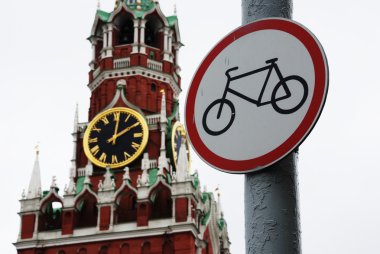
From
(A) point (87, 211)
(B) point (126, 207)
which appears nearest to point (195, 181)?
(B) point (126, 207)

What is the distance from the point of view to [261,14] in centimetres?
500

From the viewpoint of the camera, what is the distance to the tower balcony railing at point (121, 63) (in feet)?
189

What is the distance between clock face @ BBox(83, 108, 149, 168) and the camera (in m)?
52.9

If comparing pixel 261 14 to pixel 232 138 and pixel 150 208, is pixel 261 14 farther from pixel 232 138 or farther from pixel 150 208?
pixel 150 208

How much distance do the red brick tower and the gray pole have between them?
44227mm

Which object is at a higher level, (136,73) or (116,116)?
(136,73)

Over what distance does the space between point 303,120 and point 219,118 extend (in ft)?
1.70

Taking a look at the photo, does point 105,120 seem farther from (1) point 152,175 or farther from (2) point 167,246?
(2) point 167,246

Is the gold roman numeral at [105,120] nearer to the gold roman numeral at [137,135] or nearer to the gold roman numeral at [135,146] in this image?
the gold roman numeral at [137,135]

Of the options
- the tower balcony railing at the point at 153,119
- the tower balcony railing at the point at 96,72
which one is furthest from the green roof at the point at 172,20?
the tower balcony railing at the point at 153,119

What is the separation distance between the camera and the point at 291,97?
4770 mm

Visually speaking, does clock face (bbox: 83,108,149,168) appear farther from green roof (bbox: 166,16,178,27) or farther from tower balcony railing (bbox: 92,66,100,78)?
green roof (bbox: 166,16,178,27)

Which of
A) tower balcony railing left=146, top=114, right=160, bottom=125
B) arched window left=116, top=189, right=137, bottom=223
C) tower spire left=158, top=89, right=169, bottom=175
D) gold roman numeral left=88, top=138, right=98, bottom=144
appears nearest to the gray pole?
tower spire left=158, top=89, right=169, bottom=175

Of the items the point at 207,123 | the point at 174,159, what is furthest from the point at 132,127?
the point at 207,123
